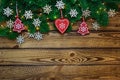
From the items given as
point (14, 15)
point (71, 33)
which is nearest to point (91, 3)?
point (71, 33)

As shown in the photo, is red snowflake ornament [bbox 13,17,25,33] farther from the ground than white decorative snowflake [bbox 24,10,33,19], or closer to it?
closer to it

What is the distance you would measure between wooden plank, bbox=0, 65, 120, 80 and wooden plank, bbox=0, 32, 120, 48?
0.61 feet

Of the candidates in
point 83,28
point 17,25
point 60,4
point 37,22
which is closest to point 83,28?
point 83,28

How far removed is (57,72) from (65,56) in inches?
6.2

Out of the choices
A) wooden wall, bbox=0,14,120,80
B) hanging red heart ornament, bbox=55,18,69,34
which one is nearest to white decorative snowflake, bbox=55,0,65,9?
hanging red heart ornament, bbox=55,18,69,34

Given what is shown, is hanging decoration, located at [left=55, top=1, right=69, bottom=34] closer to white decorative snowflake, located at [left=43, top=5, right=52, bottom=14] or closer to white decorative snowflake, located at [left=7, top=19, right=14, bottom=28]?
white decorative snowflake, located at [left=43, top=5, right=52, bottom=14]

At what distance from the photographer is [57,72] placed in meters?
2.45

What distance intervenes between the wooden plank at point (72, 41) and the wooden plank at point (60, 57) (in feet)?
0.14

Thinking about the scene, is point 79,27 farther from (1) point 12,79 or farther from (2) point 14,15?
(1) point 12,79

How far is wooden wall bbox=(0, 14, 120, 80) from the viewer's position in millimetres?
2416

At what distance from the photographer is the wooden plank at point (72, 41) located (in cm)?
240

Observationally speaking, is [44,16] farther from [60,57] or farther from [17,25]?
[60,57]

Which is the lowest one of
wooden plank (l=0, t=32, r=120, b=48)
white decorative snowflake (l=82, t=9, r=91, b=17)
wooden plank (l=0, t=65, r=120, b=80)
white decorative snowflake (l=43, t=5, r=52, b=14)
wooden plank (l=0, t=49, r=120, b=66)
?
wooden plank (l=0, t=65, r=120, b=80)

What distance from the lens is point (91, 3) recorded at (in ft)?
7.75
